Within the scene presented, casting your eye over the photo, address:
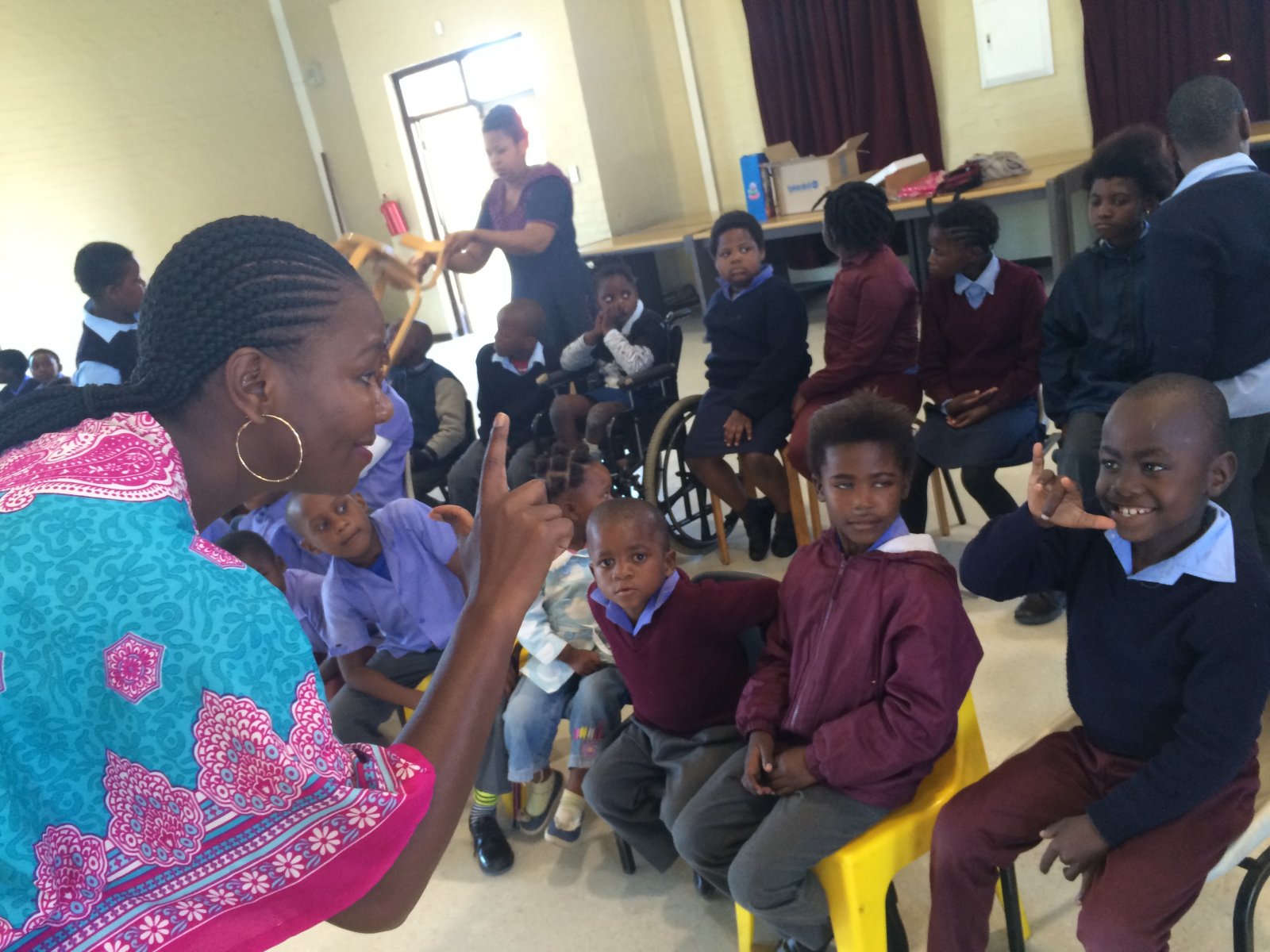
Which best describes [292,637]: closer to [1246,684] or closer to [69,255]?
[1246,684]

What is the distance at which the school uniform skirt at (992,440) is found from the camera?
2543 mm

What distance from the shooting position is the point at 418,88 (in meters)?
8.10

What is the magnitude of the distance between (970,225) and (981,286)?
0.17m

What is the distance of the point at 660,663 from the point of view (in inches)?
68.8

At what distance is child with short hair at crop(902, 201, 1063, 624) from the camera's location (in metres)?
2.56

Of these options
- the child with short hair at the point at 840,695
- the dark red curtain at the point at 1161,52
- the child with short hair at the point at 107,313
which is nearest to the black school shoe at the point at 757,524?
the child with short hair at the point at 840,695

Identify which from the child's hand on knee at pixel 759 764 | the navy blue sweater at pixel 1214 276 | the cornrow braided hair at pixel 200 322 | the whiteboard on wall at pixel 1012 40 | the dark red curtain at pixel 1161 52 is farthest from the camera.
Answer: the whiteboard on wall at pixel 1012 40

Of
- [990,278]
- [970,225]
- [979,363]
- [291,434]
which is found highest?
[291,434]

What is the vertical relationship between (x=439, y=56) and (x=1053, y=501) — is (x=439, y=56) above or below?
above

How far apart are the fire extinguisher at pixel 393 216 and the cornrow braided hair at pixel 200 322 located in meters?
7.99

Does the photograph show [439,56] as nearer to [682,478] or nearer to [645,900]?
[682,478]

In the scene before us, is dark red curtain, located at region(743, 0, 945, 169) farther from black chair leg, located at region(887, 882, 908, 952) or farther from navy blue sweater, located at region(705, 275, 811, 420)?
black chair leg, located at region(887, 882, 908, 952)

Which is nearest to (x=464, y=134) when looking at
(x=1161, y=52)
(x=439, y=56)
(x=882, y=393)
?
(x=439, y=56)

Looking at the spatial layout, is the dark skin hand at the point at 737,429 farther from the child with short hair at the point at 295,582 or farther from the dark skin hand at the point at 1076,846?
the dark skin hand at the point at 1076,846
